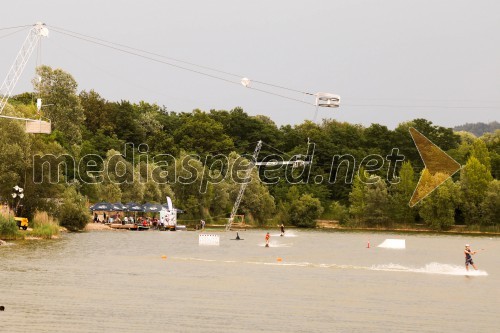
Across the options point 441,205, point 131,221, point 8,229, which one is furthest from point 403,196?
point 8,229

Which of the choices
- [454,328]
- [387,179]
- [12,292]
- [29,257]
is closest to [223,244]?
[29,257]

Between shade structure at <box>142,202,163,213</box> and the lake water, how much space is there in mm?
54013

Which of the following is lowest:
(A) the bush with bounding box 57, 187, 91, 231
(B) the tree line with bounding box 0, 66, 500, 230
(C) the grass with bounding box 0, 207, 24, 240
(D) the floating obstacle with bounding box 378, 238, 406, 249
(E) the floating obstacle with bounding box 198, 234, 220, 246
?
(D) the floating obstacle with bounding box 378, 238, 406, 249

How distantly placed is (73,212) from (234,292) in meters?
68.3

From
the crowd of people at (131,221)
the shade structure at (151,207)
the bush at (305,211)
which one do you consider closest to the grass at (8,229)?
the crowd of people at (131,221)

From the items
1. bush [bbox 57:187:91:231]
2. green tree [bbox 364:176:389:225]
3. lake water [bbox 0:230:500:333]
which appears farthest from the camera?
green tree [bbox 364:176:389:225]

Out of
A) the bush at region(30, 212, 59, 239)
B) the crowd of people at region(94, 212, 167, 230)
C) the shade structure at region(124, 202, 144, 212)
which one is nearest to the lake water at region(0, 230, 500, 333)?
the bush at region(30, 212, 59, 239)

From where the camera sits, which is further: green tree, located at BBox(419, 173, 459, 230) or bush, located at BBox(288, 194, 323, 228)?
bush, located at BBox(288, 194, 323, 228)

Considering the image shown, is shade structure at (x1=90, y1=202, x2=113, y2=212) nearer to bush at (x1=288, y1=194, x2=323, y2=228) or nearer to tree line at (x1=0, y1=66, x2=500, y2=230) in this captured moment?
tree line at (x1=0, y1=66, x2=500, y2=230)

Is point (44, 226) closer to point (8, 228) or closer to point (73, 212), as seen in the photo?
point (8, 228)

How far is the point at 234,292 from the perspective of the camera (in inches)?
1730

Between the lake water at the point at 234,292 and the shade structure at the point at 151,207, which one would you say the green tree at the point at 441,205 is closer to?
the shade structure at the point at 151,207

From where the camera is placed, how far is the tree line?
106312 millimetres

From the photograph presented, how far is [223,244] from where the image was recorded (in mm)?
96188
